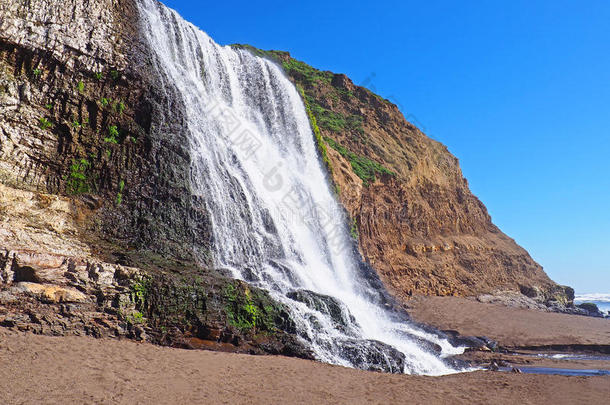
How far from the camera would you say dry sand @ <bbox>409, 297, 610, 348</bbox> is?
18.8 metres

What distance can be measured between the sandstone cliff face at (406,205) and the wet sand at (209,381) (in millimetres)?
15693

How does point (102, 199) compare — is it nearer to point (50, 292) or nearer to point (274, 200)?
point (50, 292)

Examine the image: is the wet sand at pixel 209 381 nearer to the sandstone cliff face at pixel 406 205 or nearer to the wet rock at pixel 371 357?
the wet rock at pixel 371 357

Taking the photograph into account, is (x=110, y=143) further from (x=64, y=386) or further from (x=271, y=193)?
(x=64, y=386)

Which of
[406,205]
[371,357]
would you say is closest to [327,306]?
[371,357]

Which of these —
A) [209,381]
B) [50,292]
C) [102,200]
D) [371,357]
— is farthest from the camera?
[102,200]

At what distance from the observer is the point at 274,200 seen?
60.8 feet

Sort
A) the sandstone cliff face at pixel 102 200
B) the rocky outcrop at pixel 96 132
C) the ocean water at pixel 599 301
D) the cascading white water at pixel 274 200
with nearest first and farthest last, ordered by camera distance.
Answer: the sandstone cliff face at pixel 102 200, the rocky outcrop at pixel 96 132, the cascading white water at pixel 274 200, the ocean water at pixel 599 301

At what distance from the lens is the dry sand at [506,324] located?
738 inches

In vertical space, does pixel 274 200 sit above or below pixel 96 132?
below

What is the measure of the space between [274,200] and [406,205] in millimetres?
15417

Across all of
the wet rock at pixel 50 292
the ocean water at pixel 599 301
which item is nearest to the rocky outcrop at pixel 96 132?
the wet rock at pixel 50 292

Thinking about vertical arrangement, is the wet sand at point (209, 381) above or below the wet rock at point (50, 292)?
below

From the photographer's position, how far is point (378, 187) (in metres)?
30.2
